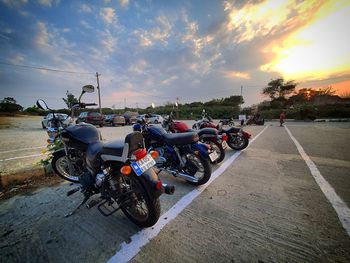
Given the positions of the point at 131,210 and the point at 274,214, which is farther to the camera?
the point at 274,214

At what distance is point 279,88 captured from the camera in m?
43.5

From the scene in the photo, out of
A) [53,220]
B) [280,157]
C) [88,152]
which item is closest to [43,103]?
[88,152]

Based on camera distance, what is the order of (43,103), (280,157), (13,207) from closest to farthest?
(13,207), (43,103), (280,157)

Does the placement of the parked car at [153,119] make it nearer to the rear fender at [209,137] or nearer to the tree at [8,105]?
the rear fender at [209,137]

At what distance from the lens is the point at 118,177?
85.8 inches

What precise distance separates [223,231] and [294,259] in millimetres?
698

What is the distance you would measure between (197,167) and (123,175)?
157 centimetres

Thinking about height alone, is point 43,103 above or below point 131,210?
above

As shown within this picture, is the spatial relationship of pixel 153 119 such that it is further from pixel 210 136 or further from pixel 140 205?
pixel 140 205

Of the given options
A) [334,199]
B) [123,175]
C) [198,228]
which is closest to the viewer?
[198,228]

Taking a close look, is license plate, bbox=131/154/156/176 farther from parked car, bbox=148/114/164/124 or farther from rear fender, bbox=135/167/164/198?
parked car, bbox=148/114/164/124

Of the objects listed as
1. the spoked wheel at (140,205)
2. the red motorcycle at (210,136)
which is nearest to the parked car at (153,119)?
the red motorcycle at (210,136)

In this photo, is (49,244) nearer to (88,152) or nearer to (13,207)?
(88,152)

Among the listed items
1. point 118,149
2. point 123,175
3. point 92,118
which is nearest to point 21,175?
point 123,175
